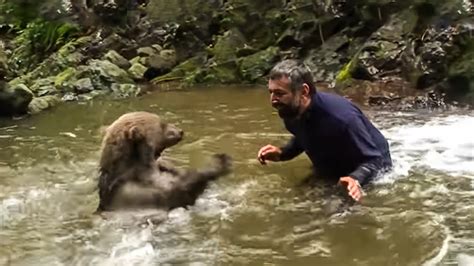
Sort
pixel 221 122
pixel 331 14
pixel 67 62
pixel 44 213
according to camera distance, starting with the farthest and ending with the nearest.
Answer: pixel 67 62
pixel 331 14
pixel 221 122
pixel 44 213

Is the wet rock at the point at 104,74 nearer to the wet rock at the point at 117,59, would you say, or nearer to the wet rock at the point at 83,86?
the wet rock at the point at 83,86

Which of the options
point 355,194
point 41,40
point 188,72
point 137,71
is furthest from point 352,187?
point 41,40

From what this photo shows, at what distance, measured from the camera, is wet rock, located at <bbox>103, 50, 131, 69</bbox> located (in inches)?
676

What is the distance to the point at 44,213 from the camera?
6910 mm

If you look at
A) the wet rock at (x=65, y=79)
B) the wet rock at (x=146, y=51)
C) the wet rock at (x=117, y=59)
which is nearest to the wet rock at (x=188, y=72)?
the wet rock at (x=117, y=59)

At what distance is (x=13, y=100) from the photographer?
41.5ft

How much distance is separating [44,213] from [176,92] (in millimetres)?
7955

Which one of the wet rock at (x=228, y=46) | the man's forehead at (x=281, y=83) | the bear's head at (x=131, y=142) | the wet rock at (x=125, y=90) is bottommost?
the wet rock at (x=125, y=90)

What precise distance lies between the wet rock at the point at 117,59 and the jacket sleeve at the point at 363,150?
35.8ft

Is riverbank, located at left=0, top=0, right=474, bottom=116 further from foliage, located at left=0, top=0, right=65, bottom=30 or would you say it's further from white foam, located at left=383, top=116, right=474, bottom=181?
white foam, located at left=383, top=116, right=474, bottom=181

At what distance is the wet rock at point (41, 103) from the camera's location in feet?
42.9

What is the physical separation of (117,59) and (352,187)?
39.5 feet

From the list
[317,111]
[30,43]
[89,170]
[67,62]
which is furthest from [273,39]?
[317,111]

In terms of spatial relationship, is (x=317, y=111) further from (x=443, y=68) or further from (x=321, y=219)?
(x=443, y=68)
